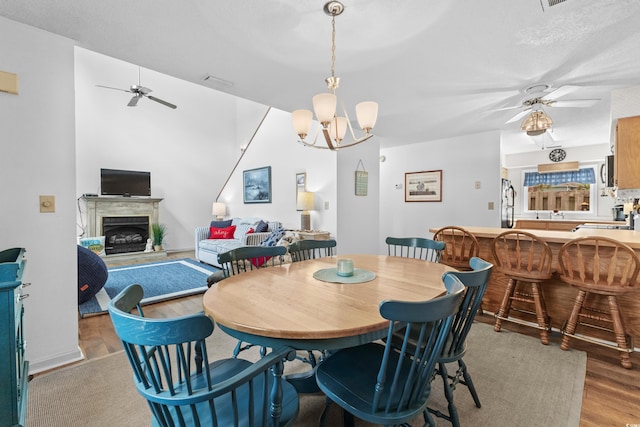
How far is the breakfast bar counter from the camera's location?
7.36 feet

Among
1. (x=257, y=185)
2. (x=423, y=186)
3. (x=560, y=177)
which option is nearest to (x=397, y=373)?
(x=423, y=186)

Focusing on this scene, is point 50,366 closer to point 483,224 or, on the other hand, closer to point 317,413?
point 317,413

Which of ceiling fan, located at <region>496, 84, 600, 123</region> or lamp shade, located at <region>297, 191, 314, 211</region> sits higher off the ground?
ceiling fan, located at <region>496, 84, 600, 123</region>

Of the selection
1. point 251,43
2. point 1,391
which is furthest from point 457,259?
point 1,391

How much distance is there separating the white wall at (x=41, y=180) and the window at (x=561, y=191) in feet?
26.8

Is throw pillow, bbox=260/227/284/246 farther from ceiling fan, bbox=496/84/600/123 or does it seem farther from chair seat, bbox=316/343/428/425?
ceiling fan, bbox=496/84/600/123

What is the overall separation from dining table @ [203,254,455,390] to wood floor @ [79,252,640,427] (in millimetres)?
1083

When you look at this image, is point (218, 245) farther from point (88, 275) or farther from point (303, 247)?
point (303, 247)

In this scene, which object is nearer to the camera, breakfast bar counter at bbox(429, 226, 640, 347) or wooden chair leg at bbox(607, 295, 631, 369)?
wooden chair leg at bbox(607, 295, 631, 369)

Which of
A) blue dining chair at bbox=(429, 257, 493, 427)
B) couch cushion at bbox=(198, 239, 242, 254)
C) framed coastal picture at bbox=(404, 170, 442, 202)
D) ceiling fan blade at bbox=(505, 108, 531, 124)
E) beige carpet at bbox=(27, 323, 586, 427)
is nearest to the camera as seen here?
blue dining chair at bbox=(429, 257, 493, 427)

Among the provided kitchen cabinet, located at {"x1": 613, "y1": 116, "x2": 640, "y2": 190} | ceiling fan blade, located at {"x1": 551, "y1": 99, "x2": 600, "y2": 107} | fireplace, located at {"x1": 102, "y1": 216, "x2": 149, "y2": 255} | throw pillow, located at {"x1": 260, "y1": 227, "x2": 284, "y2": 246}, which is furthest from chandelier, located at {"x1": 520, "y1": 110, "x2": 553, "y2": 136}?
fireplace, located at {"x1": 102, "y1": 216, "x2": 149, "y2": 255}

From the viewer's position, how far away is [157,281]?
4.21 metres

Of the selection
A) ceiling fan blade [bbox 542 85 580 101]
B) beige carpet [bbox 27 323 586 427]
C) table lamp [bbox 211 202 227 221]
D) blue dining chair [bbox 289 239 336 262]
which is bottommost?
beige carpet [bbox 27 323 586 427]

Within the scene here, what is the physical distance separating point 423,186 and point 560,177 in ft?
11.4
